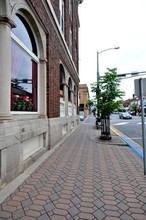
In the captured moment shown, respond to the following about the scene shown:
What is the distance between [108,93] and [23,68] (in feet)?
17.2

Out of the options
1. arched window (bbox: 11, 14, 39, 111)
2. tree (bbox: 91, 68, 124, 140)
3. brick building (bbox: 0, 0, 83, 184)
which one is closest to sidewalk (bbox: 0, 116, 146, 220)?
brick building (bbox: 0, 0, 83, 184)

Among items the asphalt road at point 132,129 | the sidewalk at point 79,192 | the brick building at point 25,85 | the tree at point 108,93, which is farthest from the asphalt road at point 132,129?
the brick building at point 25,85

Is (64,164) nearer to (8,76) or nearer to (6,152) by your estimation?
(6,152)

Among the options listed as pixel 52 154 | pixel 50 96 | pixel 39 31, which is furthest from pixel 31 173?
pixel 39 31

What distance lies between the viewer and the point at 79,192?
12.4 feet

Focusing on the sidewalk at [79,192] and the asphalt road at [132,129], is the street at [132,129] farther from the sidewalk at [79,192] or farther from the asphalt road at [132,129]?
the sidewalk at [79,192]

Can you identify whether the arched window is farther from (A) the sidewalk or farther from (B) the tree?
(B) the tree

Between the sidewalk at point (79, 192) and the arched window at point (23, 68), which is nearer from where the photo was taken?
the sidewalk at point (79, 192)

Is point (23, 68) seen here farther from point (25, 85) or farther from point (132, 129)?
point (132, 129)

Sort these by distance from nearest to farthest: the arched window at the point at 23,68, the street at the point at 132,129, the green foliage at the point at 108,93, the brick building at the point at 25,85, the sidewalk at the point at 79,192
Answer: the sidewalk at the point at 79,192
the brick building at the point at 25,85
the arched window at the point at 23,68
the green foliage at the point at 108,93
the street at the point at 132,129

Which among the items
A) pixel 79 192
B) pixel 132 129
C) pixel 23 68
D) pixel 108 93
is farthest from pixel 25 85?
pixel 132 129

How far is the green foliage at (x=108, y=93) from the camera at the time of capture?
389 inches

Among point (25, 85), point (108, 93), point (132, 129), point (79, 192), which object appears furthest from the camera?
point (132, 129)

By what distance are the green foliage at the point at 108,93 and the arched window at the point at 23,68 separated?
164 inches
